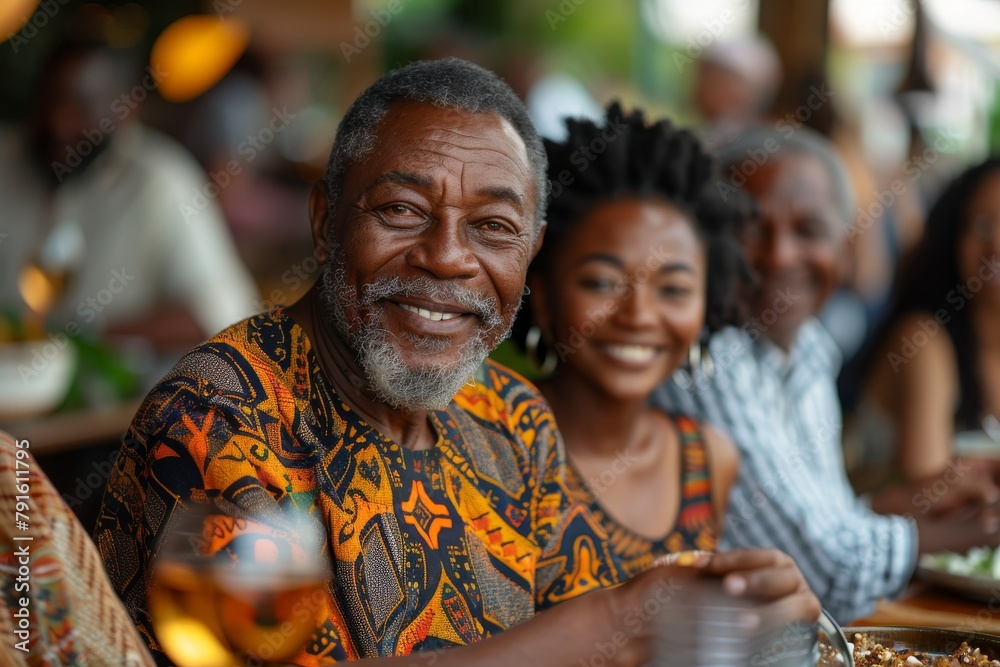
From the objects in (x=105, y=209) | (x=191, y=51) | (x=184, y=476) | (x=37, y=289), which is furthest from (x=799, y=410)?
(x=191, y=51)

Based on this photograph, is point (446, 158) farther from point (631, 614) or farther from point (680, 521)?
point (680, 521)

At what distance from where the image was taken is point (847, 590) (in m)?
2.45

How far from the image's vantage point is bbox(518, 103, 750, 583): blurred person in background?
2250 mm

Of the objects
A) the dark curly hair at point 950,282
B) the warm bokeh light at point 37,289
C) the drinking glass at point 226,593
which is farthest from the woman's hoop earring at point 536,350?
the warm bokeh light at point 37,289

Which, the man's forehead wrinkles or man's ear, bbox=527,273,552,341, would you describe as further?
man's ear, bbox=527,273,552,341

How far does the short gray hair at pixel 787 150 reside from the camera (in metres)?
3.03

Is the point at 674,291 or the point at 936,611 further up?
the point at 674,291

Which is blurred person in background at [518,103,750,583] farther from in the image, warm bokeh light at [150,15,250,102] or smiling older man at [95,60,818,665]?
warm bokeh light at [150,15,250,102]

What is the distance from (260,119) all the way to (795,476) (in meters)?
5.24

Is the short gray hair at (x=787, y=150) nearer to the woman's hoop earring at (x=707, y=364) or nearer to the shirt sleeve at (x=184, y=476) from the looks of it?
the woman's hoop earring at (x=707, y=364)

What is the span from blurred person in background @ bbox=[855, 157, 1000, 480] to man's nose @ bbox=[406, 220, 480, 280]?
240cm

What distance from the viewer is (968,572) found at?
234cm

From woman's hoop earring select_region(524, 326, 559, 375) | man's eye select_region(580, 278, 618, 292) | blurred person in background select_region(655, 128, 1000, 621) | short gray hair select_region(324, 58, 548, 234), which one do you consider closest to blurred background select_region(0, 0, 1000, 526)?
blurred person in background select_region(655, 128, 1000, 621)

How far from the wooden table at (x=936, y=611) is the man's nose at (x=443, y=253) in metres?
1.22
